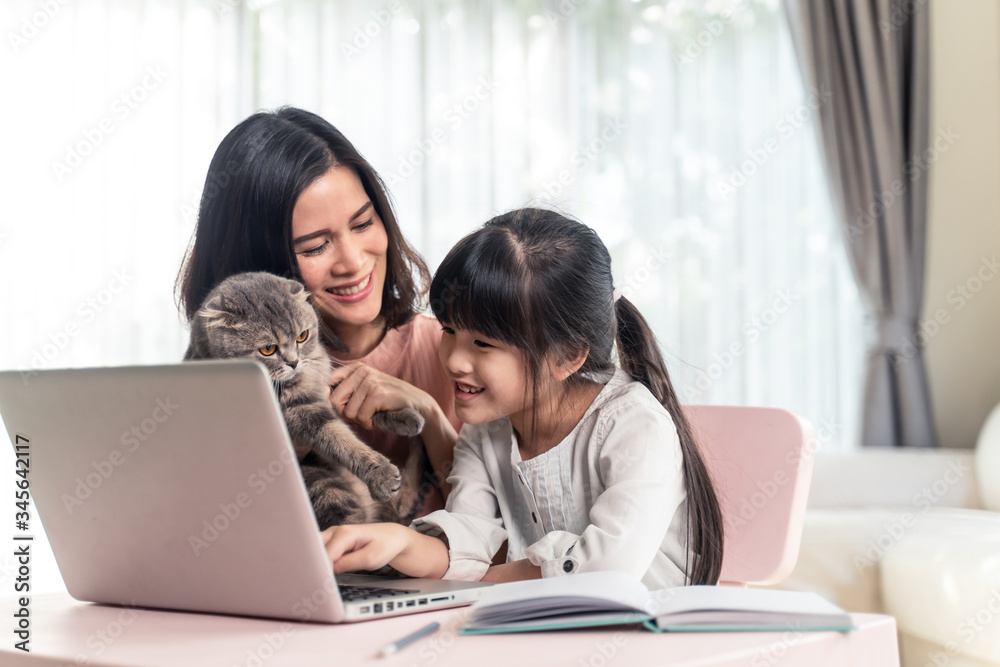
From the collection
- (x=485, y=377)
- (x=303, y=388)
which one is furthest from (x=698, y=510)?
(x=303, y=388)

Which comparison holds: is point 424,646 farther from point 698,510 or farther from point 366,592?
point 698,510

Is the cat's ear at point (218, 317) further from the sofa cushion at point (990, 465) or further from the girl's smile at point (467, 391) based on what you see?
the sofa cushion at point (990, 465)

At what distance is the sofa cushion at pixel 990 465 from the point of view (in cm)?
246

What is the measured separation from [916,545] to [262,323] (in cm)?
175

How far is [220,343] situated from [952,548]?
1748mm

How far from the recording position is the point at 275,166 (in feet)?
4.50

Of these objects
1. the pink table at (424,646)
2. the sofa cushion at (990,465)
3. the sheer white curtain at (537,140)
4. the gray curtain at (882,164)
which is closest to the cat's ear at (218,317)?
the pink table at (424,646)

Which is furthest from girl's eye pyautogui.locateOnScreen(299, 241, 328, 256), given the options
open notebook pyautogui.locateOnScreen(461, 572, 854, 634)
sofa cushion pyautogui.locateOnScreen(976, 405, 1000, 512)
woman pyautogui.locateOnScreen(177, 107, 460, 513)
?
sofa cushion pyautogui.locateOnScreen(976, 405, 1000, 512)

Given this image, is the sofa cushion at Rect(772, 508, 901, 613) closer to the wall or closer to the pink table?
Result: the wall

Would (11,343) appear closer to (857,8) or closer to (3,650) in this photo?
(3,650)

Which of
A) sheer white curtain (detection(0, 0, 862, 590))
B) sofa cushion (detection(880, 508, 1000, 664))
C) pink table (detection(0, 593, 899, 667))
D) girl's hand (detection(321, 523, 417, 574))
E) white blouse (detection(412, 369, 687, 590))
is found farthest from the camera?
sheer white curtain (detection(0, 0, 862, 590))

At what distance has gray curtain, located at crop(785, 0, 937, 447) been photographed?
3.22 metres

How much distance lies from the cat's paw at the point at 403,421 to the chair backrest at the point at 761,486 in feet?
1.44

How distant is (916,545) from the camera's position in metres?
2.07
